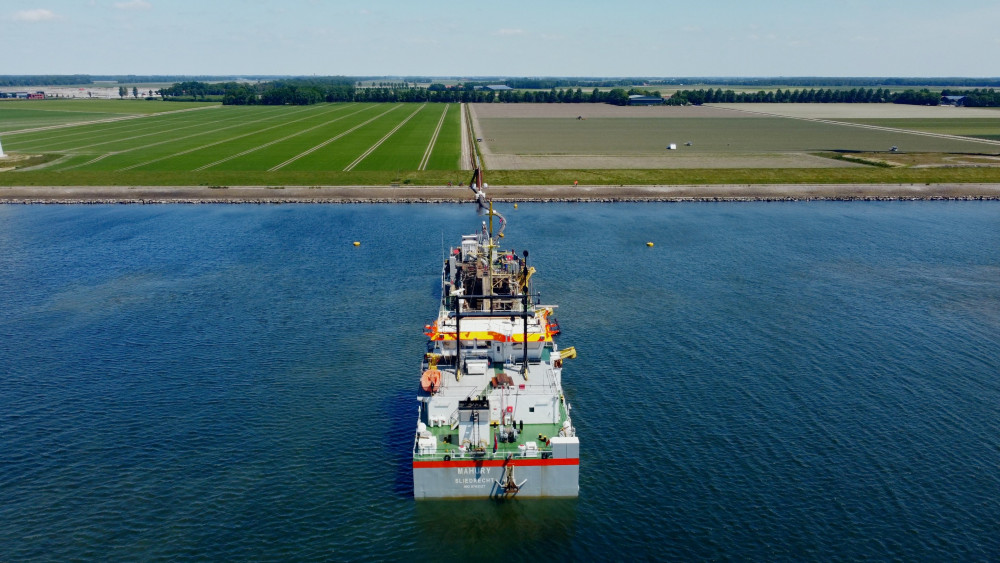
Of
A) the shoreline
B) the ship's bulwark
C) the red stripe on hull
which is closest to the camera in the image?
the red stripe on hull

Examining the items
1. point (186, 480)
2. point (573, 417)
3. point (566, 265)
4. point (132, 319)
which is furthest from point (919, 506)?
point (132, 319)

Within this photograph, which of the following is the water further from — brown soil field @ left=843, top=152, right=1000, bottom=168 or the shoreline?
brown soil field @ left=843, top=152, right=1000, bottom=168

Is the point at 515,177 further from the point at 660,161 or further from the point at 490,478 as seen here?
the point at 490,478

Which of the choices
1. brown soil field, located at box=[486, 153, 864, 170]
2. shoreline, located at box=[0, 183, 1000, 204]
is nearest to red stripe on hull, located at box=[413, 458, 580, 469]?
shoreline, located at box=[0, 183, 1000, 204]

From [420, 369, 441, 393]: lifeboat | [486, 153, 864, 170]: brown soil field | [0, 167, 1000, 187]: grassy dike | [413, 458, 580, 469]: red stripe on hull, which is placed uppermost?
[486, 153, 864, 170]: brown soil field

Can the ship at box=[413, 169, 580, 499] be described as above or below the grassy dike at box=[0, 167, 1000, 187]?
below
